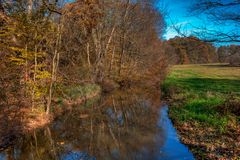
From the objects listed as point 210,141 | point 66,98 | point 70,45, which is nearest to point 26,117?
point 66,98

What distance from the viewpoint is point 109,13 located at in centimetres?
2516

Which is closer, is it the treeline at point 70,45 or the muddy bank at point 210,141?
the muddy bank at point 210,141

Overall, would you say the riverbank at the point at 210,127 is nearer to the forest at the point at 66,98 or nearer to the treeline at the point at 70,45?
the forest at the point at 66,98

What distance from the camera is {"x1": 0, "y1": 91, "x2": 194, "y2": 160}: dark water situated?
8.12 m

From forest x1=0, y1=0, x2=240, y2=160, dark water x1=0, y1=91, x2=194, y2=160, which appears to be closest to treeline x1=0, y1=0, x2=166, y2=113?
forest x1=0, y1=0, x2=240, y2=160

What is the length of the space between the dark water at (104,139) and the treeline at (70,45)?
215 cm

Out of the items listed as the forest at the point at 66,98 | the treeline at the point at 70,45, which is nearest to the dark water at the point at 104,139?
Result: the forest at the point at 66,98

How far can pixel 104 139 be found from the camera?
9852mm

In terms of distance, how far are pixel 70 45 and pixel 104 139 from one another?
1355 cm

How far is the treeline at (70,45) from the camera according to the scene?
1151 centimetres

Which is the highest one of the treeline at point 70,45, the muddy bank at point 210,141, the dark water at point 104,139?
the treeline at point 70,45

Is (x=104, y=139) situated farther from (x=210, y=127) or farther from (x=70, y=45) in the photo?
(x=70, y=45)

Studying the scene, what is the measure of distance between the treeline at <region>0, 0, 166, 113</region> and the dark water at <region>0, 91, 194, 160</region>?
2149mm

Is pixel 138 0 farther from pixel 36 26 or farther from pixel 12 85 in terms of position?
pixel 12 85
